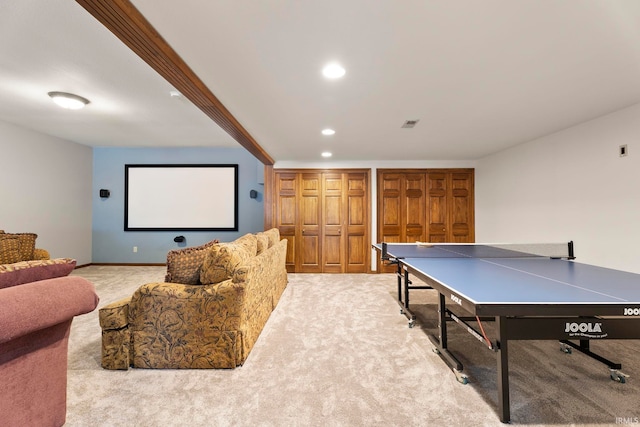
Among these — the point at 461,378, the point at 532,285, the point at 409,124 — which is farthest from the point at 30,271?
the point at 409,124

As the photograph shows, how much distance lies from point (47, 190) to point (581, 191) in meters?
8.18

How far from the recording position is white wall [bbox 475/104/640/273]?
107 inches

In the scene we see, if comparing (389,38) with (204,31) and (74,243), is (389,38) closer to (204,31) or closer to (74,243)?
(204,31)

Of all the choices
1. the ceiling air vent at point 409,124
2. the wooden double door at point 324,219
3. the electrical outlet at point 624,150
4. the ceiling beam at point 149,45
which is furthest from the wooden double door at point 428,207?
the ceiling beam at point 149,45

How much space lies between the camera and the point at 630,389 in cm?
172

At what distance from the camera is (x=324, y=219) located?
5266mm

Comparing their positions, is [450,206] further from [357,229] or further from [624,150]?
[624,150]

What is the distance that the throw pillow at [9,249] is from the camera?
3.24 m

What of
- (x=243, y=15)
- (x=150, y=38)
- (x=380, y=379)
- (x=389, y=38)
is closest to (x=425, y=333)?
(x=380, y=379)

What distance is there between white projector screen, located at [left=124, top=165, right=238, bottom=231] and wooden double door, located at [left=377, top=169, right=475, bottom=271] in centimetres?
326

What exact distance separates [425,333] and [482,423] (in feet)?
3.70

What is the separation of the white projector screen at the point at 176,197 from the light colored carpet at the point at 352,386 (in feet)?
11.1

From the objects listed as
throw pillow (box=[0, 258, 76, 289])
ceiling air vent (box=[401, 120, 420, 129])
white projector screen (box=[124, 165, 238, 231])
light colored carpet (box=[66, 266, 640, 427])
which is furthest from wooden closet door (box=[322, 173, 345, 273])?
throw pillow (box=[0, 258, 76, 289])

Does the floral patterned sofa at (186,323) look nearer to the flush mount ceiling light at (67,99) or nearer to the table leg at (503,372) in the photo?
the table leg at (503,372)
